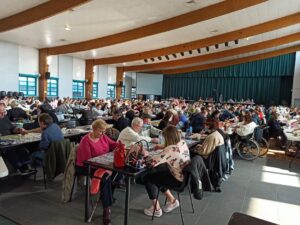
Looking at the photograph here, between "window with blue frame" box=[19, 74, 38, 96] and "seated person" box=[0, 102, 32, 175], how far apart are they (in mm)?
9307

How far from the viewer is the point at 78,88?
16469 millimetres

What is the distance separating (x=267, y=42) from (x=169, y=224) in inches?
522

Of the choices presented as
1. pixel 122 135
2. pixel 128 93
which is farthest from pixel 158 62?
pixel 122 135

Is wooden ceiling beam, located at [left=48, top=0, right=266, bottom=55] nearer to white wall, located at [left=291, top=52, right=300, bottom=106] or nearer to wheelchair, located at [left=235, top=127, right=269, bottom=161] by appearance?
wheelchair, located at [left=235, top=127, right=269, bottom=161]

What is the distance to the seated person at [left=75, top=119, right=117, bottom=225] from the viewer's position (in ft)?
8.97

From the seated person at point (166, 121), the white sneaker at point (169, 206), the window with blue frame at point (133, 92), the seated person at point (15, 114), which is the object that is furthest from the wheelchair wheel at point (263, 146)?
the window with blue frame at point (133, 92)

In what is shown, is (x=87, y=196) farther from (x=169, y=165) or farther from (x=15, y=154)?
(x=15, y=154)

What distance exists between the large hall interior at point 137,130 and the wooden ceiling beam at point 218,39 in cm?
4

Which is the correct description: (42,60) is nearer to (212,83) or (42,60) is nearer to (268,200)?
(268,200)

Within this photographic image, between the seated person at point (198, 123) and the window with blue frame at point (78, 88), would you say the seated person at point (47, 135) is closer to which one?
the seated person at point (198, 123)

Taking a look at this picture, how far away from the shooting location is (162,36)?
37.0 feet

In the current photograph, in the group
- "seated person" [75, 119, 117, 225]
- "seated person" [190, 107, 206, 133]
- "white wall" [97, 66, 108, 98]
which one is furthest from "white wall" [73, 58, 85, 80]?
"seated person" [75, 119, 117, 225]

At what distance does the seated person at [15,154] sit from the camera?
369 cm

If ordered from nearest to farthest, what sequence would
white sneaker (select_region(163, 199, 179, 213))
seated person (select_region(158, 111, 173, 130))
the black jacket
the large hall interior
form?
the black jacket < the large hall interior < white sneaker (select_region(163, 199, 179, 213)) < seated person (select_region(158, 111, 173, 130))
